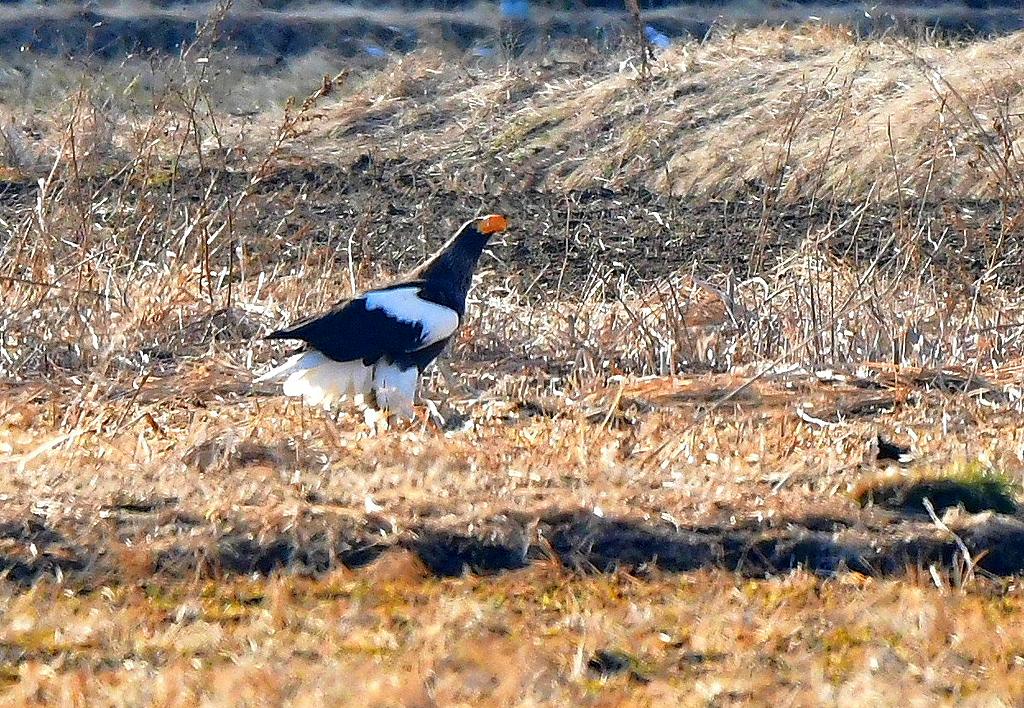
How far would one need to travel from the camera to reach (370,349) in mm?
6047

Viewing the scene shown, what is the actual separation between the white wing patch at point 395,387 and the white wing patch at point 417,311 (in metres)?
0.13

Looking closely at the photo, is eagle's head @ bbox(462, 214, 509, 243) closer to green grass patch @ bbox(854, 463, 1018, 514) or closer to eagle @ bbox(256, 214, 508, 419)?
eagle @ bbox(256, 214, 508, 419)

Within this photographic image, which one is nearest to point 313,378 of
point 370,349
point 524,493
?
point 370,349

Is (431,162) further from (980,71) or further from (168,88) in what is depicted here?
(168,88)

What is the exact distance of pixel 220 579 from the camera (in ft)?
11.7

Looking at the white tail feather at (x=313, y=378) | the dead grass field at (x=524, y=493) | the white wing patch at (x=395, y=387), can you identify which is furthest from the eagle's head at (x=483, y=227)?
the white tail feather at (x=313, y=378)

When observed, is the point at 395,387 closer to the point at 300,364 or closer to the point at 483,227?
the point at 300,364

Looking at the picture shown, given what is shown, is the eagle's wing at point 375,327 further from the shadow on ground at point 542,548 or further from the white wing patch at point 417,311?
the shadow on ground at point 542,548

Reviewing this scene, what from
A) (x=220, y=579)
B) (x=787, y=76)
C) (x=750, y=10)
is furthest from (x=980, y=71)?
(x=220, y=579)

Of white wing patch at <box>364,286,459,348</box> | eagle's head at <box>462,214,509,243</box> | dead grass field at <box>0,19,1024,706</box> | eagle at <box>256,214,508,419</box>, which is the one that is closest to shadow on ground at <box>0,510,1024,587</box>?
dead grass field at <box>0,19,1024,706</box>

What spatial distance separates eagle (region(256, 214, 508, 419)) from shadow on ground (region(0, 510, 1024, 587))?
6.84 feet

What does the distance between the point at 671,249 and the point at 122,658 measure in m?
9.60

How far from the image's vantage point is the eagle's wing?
19.5 ft

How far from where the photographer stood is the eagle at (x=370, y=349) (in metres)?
5.96
